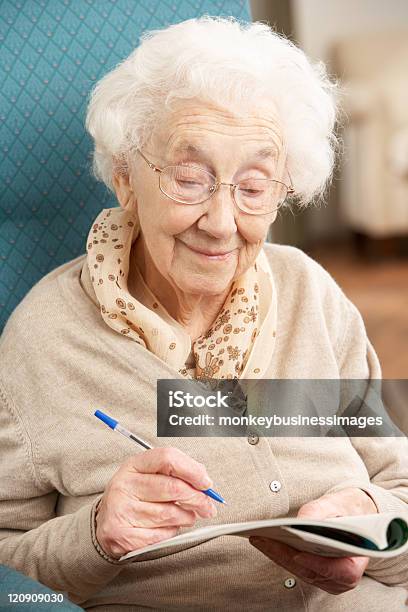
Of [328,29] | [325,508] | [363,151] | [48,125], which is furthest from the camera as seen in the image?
[328,29]

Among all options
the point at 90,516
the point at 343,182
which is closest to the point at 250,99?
the point at 90,516

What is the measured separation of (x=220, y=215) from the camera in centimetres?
131

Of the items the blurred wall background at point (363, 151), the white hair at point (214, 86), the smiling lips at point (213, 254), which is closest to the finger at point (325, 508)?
the smiling lips at point (213, 254)

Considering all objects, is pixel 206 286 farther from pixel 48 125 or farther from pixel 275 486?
pixel 48 125

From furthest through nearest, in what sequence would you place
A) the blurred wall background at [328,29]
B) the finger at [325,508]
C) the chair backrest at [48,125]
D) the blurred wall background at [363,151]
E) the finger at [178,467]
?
the blurred wall background at [328,29] → the blurred wall background at [363,151] → the chair backrest at [48,125] → the finger at [325,508] → the finger at [178,467]

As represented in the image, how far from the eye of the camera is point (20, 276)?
5.23ft

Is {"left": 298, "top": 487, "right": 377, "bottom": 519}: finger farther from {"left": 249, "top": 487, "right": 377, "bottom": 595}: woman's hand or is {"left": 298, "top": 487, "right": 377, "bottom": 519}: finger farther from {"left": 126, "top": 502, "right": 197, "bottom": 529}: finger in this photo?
{"left": 126, "top": 502, "right": 197, "bottom": 529}: finger

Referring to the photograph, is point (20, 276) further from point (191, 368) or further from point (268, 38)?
point (268, 38)

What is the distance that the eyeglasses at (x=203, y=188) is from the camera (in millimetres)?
1312

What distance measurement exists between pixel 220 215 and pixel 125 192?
0.18m

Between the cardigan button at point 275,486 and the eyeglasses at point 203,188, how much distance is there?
1.23ft

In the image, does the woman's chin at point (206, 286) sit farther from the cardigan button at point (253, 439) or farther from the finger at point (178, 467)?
the finger at point (178, 467)

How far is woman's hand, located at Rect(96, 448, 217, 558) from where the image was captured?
3.64ft

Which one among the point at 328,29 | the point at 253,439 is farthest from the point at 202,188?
the point at 328,29
